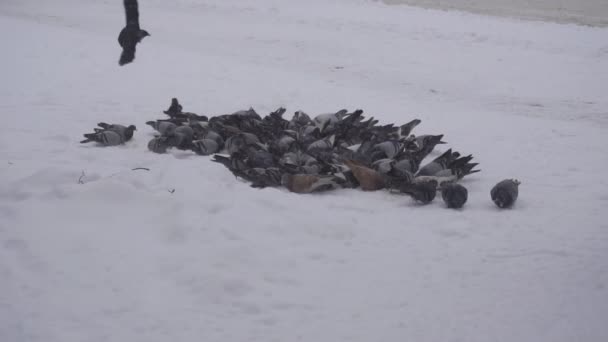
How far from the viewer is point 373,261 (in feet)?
9.07

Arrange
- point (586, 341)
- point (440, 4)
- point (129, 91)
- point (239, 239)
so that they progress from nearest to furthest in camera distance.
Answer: point (586, 341)
point (239, 239)
point (129, 91)
point (440, 4)

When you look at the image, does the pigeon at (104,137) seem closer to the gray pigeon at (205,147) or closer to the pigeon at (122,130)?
the pigeon at (122,130)

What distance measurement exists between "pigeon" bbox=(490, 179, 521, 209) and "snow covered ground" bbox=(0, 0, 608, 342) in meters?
0.07

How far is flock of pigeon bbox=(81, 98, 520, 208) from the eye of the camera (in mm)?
3605

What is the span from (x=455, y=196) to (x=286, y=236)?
3.50 feet

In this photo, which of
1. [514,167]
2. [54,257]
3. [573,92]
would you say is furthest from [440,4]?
[54,257]

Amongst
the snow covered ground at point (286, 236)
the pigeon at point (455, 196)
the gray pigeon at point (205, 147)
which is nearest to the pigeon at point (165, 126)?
the snow covered ground at point (286, 236)

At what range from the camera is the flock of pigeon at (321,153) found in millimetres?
3605

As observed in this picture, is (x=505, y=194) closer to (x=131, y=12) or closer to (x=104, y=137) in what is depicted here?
(x=131, y=12)

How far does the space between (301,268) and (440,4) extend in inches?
628

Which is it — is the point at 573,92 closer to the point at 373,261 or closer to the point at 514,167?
the point at 514,167

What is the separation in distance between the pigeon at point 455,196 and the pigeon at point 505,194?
7.0 inches

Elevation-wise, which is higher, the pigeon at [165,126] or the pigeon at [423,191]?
the pigeon at [165,126]

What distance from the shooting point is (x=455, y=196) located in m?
3.38
